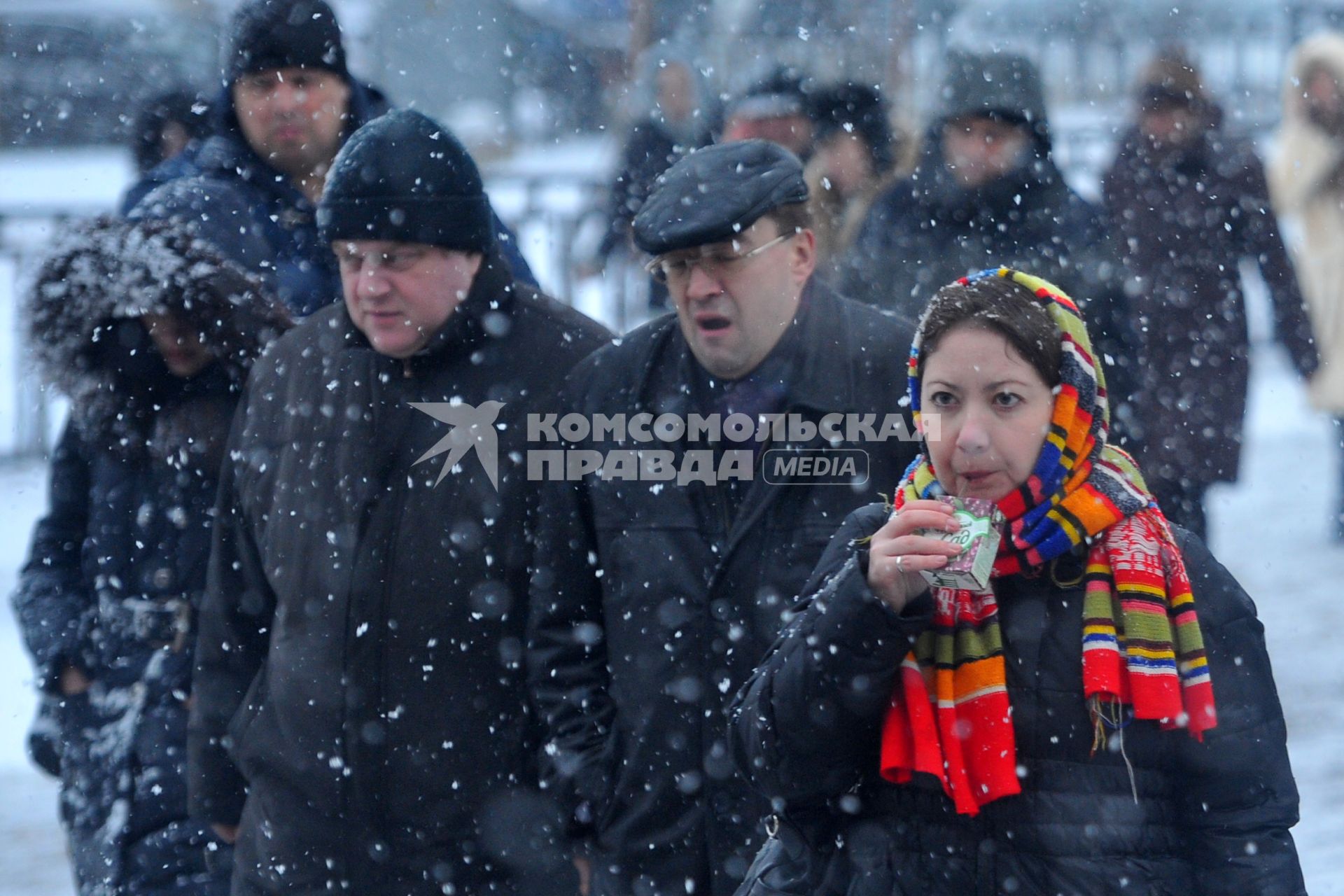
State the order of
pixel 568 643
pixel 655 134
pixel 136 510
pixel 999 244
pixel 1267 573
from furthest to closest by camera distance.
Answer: pixel 655 134 < pixel 1267 573 < pixel 999 244 < pixel 136 510 < pixel 568 643

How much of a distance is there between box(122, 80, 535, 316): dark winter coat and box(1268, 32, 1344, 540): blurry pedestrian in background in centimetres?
512

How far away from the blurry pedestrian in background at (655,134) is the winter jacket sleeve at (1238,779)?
17.6 feet

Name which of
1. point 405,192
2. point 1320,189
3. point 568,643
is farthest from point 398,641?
point 1320,189

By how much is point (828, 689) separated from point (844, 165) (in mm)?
3678

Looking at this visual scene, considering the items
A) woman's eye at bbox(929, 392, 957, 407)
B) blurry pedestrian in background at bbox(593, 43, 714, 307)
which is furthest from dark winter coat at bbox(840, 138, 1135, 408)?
blurry pedestrian in background at bbox(593, 43, 714, 307)

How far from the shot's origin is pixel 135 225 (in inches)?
150

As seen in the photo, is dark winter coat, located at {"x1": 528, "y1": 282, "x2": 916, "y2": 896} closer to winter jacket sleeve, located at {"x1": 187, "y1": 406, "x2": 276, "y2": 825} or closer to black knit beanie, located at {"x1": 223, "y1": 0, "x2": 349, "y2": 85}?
winter jacket sleeve, located at {"x1": 187, "y1": 406, "x2": 276, "y2": 825}

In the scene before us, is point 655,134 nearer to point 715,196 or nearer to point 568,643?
point 715,196

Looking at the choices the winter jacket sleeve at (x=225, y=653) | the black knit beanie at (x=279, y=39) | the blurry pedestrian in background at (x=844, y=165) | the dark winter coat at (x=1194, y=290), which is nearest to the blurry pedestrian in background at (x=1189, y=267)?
the dark winter coat at (x=1194, y=290)

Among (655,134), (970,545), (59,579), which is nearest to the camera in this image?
(970,545)

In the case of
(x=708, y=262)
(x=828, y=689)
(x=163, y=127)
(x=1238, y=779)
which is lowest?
(x=1238, y=779)

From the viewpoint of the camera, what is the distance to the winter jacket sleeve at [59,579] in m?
3.81

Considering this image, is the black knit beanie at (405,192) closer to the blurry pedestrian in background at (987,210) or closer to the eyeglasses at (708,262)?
the eyeglasses at (708,262)

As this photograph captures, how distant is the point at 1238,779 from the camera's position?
7.38 ft
